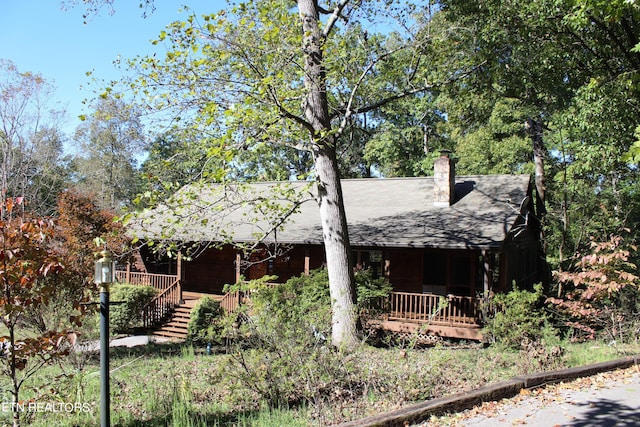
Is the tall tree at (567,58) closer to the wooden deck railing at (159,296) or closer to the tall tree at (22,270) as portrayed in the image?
the tall tree at (22,270)

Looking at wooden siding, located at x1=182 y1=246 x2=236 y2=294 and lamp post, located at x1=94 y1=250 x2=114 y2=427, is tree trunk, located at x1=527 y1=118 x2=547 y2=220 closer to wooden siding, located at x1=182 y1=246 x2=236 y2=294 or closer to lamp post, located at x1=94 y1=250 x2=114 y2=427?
wooden siding, located at x1=182 y1=246 x2=236 y2=294

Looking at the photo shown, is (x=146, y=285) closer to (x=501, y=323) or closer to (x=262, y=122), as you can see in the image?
(x=262, y=122)

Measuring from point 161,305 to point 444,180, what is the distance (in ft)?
39.7

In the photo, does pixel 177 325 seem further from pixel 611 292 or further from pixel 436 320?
pixel 611 292

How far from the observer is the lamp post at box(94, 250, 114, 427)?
208 inches

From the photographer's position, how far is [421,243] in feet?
50.5

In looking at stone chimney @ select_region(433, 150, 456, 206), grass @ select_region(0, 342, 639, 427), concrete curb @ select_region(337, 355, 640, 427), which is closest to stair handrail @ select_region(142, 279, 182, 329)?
grass @ select_region(0, 342, 639, 427)

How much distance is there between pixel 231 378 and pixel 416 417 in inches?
115

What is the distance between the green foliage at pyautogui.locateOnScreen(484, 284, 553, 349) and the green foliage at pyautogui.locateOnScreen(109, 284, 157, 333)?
12605mm

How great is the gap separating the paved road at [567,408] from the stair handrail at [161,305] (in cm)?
1524

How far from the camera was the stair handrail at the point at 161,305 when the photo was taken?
1883 cm

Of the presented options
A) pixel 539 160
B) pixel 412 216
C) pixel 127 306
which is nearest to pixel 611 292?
pixel 412 216

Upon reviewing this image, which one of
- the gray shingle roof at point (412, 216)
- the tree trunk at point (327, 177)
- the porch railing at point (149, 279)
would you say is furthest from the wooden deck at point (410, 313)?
the tree trunk at point (327, 177)

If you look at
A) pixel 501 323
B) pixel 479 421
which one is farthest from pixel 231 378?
pixel 501 323
